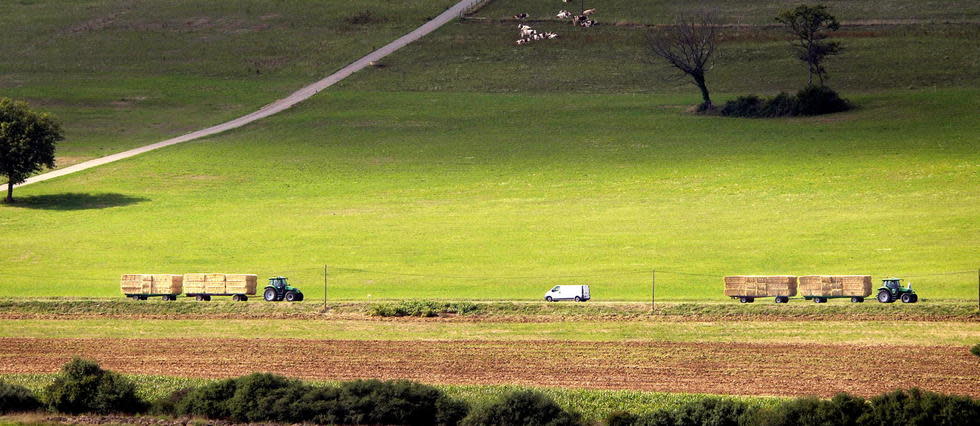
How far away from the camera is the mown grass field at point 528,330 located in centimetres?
4469

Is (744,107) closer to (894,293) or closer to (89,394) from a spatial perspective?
(894,293)

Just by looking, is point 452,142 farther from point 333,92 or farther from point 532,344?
point 532,344

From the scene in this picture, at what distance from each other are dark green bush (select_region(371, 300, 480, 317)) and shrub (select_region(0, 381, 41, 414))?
17.8 metres

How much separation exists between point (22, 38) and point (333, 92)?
5127 cm

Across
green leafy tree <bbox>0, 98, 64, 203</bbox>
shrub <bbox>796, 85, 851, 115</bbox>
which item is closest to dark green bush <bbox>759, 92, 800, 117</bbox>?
shrub <bbox>796, 85, 851, 115</bbox>

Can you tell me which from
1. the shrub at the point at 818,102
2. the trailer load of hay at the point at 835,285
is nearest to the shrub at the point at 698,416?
the trailer load of hay at the point at 835,285

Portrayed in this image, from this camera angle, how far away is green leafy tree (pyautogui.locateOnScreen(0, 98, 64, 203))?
82000 millimetres

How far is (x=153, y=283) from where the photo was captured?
56.1 m

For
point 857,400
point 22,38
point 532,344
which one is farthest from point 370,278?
point 22,38

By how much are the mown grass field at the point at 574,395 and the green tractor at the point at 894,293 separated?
16.5 metres

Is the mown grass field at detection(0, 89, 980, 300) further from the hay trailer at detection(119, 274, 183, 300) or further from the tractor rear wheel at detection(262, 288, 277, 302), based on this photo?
the hay trailer at detection(119, 274, 183, 300)

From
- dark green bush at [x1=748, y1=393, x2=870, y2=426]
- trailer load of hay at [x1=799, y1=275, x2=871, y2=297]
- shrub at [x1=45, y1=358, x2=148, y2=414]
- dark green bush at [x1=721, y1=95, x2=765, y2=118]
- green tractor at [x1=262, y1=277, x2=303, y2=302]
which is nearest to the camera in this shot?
dark green bush at [x1=748, y1=393, x2=870, y2=426]

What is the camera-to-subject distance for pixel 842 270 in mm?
56750

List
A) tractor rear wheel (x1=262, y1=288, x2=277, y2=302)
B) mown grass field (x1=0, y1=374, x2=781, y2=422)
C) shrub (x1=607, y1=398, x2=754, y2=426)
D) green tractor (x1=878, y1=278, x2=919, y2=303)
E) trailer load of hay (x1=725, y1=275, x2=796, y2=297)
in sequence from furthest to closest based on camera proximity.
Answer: tractor rear wheel (x1=262, y1=288, x2=277, y2=302)
trailer load of hay (x1=725, y1=275, x2=796, y2=297)
green tractor (x1=878, y1=278, x2=919, y2=303)
mown grass field (x1=0, y1=374, x2=781, y2=422)
shrub (x1=607, y1=398, x2=754, y2=426)
